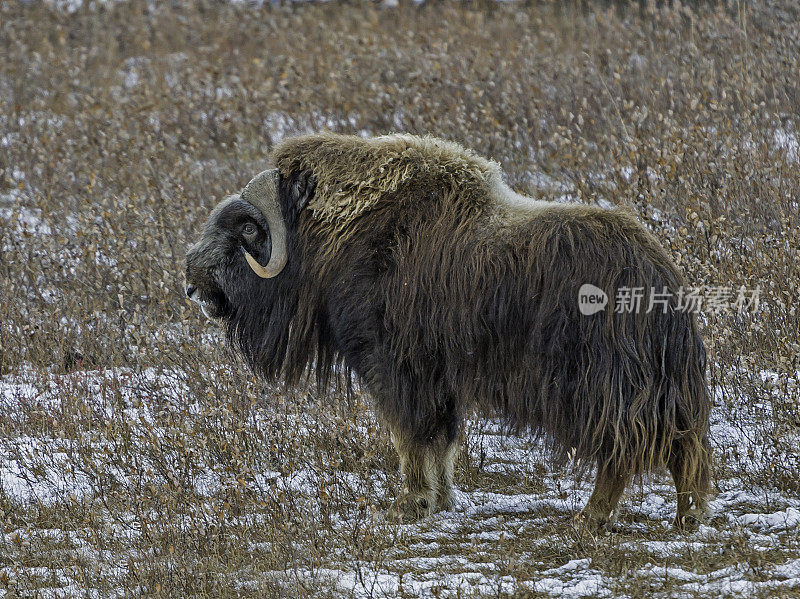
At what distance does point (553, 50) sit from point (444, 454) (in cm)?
540

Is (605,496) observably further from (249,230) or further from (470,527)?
(249,230)

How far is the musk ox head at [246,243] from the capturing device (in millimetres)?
3570

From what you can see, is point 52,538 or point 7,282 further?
point 7,282

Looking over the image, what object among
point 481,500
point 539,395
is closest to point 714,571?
point 539,395

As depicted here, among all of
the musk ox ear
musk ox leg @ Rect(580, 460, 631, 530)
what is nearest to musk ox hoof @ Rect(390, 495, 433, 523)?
musk ox leg @ Rect(580, 460, 631, 530)

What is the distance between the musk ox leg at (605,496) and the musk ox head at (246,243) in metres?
1.40

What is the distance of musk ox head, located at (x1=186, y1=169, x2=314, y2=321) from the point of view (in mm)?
3570

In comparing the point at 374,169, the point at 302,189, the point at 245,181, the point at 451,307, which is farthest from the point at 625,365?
the point at 245,181

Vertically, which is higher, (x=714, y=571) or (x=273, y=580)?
(x=714, y=571)

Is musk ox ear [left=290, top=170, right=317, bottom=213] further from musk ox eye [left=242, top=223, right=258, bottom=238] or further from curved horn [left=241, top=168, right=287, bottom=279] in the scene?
musk ox eye [left=242, top=223, right=258, bottom=238]

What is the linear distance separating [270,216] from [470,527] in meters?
1.37

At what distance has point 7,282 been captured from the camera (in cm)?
552

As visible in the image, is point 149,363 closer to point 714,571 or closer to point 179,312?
point 179,312

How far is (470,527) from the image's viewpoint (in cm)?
344
